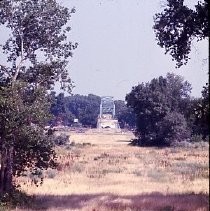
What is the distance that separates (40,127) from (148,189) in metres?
8.35

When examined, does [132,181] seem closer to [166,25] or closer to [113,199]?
[113,199]

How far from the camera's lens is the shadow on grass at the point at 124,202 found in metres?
19.9

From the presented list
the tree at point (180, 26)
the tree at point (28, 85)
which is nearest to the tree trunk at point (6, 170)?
the tree at point (28, 85)

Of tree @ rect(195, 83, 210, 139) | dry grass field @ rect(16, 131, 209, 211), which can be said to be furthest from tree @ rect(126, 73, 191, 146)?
tree @ rect(195, 83, 210, 139)

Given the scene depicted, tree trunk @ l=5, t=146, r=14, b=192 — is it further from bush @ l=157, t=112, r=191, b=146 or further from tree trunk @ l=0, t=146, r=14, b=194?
bush @ l=157, t=112, r=191, b=146

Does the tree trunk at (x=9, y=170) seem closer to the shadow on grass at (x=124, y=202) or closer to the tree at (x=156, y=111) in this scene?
the shadow on grass at (x=124, y=202)

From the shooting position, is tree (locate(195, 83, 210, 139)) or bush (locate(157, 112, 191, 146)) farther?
bush (locate(157, 112, 191, 146))

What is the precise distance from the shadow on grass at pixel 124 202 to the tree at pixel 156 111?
188 ft

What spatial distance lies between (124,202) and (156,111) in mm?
62630

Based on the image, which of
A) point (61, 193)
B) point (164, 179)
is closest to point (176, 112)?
point (164, 179)

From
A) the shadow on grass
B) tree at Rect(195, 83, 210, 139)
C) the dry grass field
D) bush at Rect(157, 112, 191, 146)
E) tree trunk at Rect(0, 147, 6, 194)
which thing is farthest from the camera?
bush at Rect(157, 112, 191, 146)

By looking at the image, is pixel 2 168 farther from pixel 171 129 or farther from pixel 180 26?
pixel 171 129

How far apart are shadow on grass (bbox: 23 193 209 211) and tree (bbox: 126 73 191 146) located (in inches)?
2253

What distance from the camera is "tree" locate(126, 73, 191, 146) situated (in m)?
80.9
